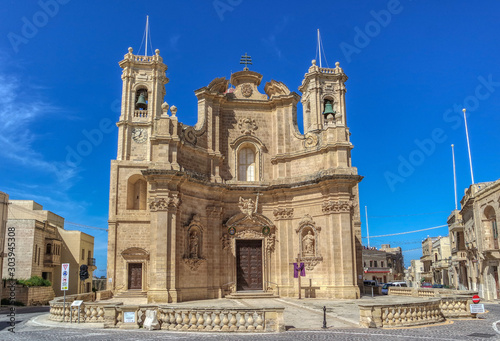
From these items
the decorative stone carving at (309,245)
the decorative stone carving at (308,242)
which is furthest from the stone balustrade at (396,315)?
the decorative stone carving at (309,245)

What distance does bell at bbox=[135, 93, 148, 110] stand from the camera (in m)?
36.5

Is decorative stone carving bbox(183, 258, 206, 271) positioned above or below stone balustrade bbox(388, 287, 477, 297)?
above

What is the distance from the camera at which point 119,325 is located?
13906 millimetres

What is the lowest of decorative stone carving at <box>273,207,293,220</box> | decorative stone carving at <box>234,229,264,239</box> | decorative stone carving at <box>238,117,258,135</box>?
decorative stone carving at <box>234,229,264,239</box>

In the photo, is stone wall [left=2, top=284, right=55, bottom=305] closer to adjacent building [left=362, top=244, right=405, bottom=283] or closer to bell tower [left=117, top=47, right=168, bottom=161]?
bell tower [left=117, top=47, right=168, bottom=161]

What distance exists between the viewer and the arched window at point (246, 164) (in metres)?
29.4

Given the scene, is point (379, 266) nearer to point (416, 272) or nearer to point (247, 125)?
point (416, 272)

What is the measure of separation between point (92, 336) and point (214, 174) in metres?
16.3

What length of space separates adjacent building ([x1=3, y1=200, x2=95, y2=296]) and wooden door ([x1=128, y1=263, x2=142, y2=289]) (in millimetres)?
9242

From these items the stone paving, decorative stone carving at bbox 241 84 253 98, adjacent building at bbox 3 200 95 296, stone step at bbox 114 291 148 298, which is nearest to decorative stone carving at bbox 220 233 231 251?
stone step at bbox 114 291 148 298

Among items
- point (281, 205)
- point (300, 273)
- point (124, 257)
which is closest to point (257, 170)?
point (281, 205)

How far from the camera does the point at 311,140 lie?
2794cm

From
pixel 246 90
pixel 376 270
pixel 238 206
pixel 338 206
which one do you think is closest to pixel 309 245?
pixel 338 206

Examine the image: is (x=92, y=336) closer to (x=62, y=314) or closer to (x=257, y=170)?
(x=62, y=314)
